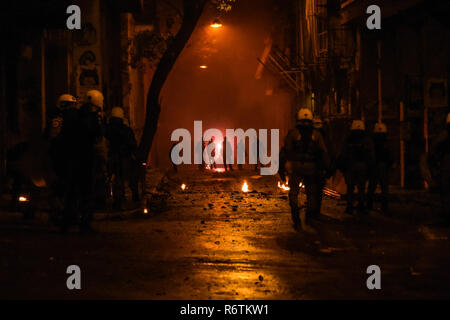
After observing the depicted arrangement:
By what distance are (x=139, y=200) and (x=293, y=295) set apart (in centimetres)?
1071

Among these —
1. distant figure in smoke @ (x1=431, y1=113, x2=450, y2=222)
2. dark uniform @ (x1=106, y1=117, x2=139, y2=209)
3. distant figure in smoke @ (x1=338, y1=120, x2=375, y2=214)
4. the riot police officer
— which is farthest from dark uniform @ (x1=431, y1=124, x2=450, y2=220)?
dark uniform @ (x1=106, y1=117, x2=139, y2=209)

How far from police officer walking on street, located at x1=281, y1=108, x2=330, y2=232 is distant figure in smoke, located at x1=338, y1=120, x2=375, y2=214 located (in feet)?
5.99

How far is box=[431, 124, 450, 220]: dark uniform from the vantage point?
41.7ft

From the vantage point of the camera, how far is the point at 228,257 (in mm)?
9109

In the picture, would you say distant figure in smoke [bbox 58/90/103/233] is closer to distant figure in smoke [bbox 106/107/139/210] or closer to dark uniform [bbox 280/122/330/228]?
distant figure in smoke [bbox 106/107/139/210]

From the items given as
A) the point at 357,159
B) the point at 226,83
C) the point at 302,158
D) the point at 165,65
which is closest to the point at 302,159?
the point at 302,158

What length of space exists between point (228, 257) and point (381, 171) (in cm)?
666

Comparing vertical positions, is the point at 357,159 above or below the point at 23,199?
above

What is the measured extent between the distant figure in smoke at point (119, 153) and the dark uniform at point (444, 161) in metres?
6.12

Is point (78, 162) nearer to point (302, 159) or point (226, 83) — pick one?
point (302, 159)

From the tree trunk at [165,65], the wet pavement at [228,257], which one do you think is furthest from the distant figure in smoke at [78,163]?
the tree trunk at [165,65]

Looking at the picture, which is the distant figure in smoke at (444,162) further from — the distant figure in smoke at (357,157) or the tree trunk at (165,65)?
the tree trunk at (165,65)
